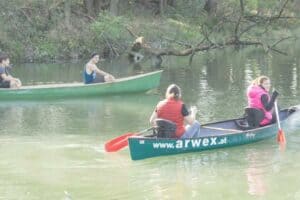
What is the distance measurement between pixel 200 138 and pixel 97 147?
1779 mm

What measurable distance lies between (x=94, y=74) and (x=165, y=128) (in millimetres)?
6975

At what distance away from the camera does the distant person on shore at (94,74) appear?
637 inches

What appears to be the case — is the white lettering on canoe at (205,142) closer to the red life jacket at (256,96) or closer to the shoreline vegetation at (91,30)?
the red life jacket at (256,96)

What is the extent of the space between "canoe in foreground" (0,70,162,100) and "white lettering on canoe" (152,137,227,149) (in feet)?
21.3

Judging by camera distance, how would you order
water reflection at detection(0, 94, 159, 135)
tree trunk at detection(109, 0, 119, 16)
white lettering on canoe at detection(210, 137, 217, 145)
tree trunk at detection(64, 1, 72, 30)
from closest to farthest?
1. white lettering on canoe at detection(210, 137, 217, 145)
2. water reflection at detection(0, 94, 159, 135)
3. tree trunk at detection(64, 1, 72, 30)
4. tree trunk at detection(109, 0, 119, 16)

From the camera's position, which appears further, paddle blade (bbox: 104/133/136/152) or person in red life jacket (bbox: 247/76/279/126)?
person in red life jacket (bbox: 247/76/279/126)

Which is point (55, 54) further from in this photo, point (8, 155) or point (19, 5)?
point (8, 155)

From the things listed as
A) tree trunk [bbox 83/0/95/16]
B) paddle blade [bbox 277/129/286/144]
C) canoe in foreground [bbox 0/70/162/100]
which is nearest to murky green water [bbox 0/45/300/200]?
paddle blade [bbox 277/129/286/144]

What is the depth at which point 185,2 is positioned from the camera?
118 feet

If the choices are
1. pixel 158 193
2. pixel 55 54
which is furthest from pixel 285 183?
pixel 55 54

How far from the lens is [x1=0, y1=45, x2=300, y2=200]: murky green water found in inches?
322

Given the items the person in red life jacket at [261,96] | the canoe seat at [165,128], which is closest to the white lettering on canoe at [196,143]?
the canoe seat at [165,128]

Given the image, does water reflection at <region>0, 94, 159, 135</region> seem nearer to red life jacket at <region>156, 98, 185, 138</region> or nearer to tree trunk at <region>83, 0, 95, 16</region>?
red life jacket at <region>156, 98, 185, 138</region>

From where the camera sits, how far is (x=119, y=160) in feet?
32.0
